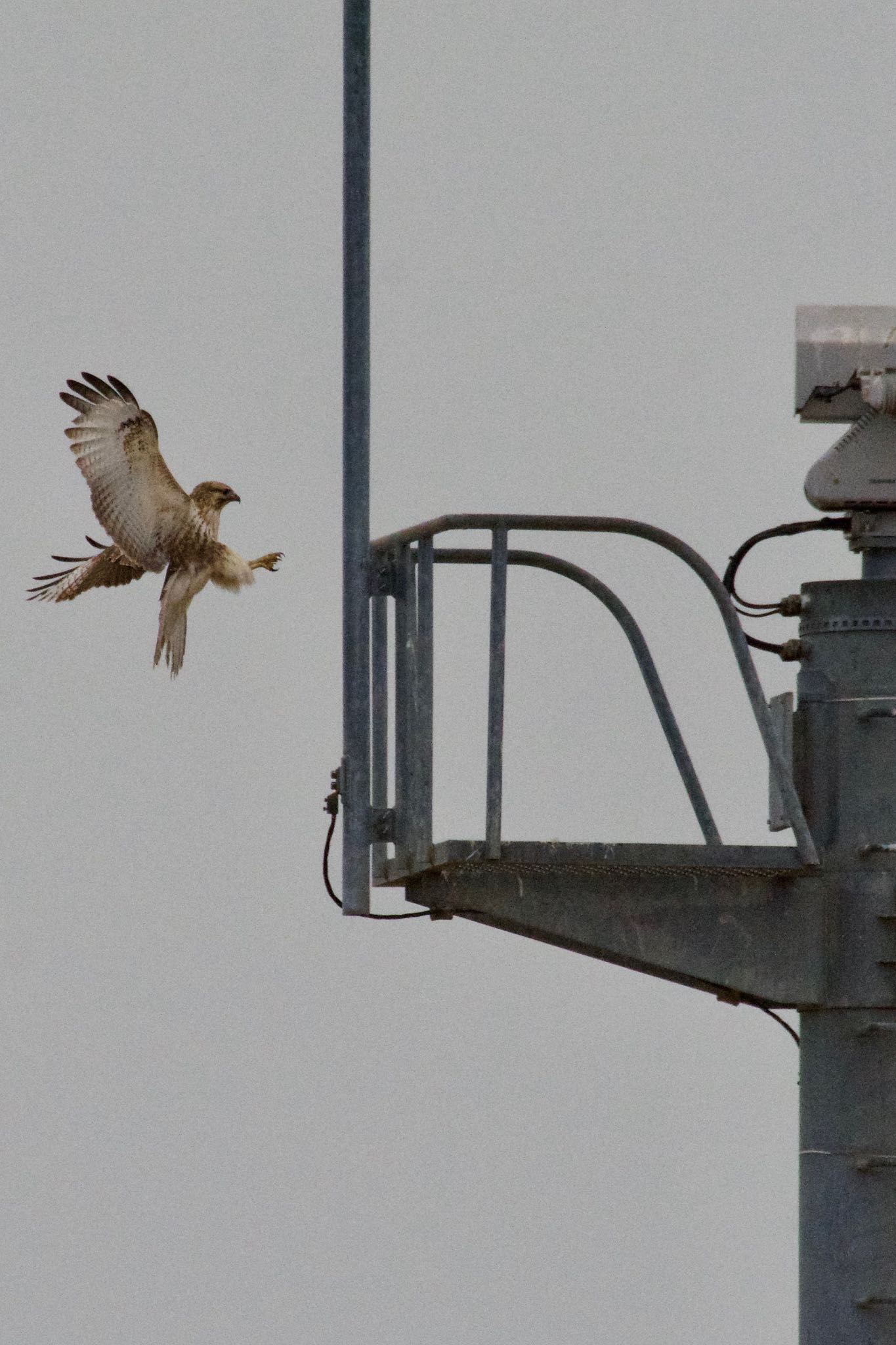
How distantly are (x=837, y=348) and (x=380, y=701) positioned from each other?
2.33 metres

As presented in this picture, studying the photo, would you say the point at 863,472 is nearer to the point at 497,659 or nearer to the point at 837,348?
the point at 837,348

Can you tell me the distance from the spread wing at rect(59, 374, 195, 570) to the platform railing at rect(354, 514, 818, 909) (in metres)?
5.50

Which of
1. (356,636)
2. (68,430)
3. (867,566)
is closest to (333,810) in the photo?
(356,636)

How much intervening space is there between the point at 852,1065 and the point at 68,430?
286 inches

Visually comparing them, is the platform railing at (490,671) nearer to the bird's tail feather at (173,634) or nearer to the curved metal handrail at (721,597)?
the curved metal handrail at (721,597)

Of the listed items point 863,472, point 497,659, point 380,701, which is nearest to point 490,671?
point 497,659

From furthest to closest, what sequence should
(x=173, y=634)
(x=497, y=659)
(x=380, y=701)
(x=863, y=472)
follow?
(x=173, y=634), (x=863, y=472), (x=380, y=701), (x=497, y=659)

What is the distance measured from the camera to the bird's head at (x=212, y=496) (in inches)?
653

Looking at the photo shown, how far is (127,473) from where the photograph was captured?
16516 mm

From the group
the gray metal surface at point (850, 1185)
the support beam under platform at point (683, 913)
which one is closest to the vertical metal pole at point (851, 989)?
the gray metal surface at point (850, 1185)

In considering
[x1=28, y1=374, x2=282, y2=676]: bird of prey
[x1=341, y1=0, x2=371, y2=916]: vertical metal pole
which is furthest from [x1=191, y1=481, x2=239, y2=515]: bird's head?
[x1=341, y1=0, x2=371, y2=916]: vertical metal pole

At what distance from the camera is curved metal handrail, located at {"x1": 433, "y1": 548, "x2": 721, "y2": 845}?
11.0 meters

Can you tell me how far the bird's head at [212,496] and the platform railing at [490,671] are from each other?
5569 mm

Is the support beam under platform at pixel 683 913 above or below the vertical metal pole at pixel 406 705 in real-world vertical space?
below
